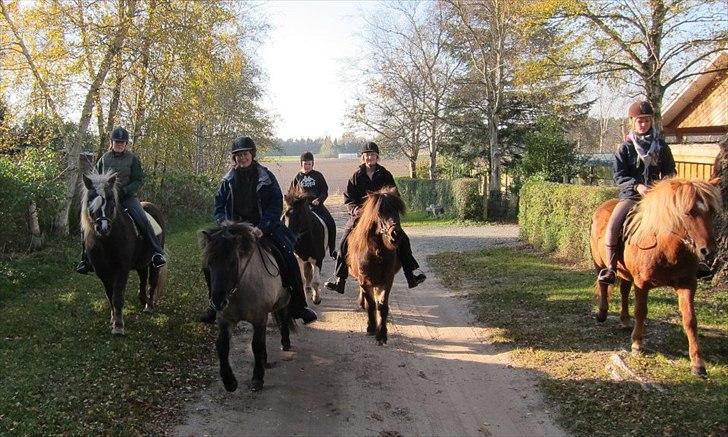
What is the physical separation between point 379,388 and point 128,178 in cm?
518

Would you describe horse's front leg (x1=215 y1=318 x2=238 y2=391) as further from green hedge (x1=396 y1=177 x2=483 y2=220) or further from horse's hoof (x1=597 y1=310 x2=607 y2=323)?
green hedge (x1=396 y1=177 x2=483 y2=220)

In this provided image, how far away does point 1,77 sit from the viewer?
1387 cm

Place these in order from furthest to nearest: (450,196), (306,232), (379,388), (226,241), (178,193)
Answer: (450,196) < (178,193) < (306,232) < (379,388) < (226,241)

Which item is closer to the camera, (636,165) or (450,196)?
(636,165)

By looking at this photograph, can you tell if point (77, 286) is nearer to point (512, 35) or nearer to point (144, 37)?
point (144, 37)

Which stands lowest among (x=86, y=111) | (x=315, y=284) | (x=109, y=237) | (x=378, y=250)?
(x=315, y=284)

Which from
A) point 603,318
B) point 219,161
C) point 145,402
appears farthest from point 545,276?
point 219,161

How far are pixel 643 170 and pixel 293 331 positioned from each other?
5.06m

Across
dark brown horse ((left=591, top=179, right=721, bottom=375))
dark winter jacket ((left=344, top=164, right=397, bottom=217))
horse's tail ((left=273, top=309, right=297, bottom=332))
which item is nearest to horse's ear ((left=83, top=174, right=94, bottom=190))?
horse's tail ((left=273, top=309, right=297, bottom=332))

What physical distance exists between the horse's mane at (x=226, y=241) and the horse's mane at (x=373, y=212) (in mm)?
2052

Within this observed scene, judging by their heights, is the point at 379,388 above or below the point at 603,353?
below

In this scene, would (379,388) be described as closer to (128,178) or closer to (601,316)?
(601,316)

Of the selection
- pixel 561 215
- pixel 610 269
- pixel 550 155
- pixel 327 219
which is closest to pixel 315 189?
pixel 327 219

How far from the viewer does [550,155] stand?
88.5 feet
